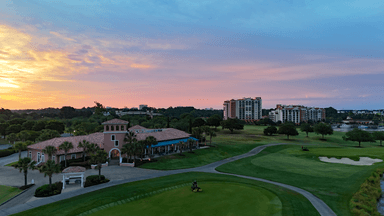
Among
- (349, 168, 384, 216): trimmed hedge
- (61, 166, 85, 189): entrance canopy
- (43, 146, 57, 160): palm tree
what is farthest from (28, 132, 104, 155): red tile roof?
(349, 168, 384, 216): trimmed hedge

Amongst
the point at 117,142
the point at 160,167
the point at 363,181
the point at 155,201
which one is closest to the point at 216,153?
the point at 160,167

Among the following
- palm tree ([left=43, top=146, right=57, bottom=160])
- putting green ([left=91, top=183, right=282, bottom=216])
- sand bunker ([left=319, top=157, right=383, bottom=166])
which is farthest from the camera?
sand bunker ([left=319, top=157, right=383, bottom=166])

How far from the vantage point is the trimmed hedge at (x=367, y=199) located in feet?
91.0

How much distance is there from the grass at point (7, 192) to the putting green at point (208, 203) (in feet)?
61.4

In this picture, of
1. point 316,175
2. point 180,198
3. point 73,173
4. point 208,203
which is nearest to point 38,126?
point 73,173

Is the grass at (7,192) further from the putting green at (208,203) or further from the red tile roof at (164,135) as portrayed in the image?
the red tile roof at (164,135)

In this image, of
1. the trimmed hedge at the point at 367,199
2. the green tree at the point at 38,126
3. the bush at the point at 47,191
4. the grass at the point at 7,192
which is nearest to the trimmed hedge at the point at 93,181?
the bush at the point at 47,191

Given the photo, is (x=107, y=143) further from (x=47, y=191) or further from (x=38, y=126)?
(x=38, y=126)

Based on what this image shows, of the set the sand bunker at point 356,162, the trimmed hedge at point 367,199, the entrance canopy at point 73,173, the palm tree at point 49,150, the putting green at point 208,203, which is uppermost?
the palm tree at point 49,150

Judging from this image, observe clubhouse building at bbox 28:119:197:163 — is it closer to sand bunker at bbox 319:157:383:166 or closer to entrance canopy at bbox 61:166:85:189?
entrance canopy at bbox 61:166:85:189

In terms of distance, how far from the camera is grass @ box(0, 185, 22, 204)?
33.1 metres

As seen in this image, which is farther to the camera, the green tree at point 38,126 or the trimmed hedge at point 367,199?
the green tree at point 38,126

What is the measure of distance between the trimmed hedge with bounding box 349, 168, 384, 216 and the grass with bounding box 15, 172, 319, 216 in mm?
5822

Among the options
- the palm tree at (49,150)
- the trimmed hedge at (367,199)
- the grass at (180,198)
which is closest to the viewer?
the grass at (180,198)
